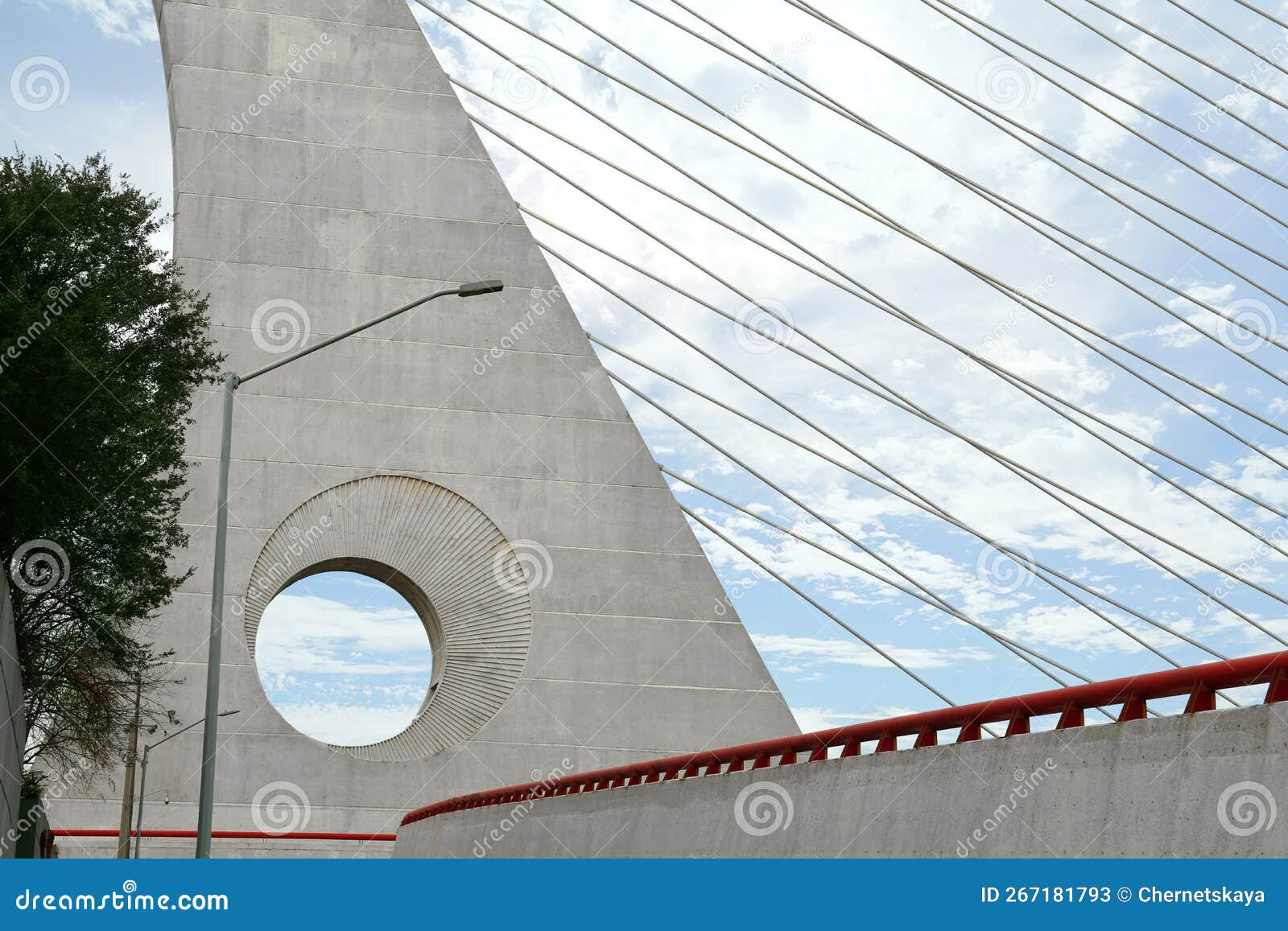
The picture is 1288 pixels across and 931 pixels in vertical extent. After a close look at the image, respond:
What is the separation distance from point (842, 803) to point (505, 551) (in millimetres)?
21237

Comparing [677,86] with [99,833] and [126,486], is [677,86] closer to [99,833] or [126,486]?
[126,486]

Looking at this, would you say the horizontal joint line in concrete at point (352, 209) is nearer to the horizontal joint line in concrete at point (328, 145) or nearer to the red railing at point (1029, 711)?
the horizontal joint line in concrete at point (328, 145)

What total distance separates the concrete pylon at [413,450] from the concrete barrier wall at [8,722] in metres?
→ 13.7

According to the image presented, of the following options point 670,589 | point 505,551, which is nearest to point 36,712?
point 505,551

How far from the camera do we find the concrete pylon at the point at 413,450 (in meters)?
29.7

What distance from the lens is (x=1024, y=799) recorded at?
310 inches

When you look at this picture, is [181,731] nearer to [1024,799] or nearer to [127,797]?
[127,797]

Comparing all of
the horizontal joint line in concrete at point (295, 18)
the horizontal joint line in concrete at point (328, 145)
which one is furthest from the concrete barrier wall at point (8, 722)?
the horizontal joint line in concrete at point (295, 18)

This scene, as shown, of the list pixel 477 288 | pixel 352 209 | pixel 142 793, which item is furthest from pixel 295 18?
pixel 477 288

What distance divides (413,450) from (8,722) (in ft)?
56.1

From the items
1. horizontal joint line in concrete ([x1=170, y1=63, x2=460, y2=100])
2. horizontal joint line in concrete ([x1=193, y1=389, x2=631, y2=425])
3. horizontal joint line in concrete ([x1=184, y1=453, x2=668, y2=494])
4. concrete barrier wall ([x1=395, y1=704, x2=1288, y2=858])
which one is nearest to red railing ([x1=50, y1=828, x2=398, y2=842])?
horizontal joint line in concrete ([x1=184, y1=453, x2=668, y2=494])

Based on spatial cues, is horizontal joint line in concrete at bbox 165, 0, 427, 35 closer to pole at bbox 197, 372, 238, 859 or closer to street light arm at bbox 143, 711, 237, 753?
street light arm at bbox 143, 711, 237, 753

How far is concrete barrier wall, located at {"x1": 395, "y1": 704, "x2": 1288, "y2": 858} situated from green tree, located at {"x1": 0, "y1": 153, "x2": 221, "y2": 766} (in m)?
7.50

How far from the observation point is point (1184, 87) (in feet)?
75.6
